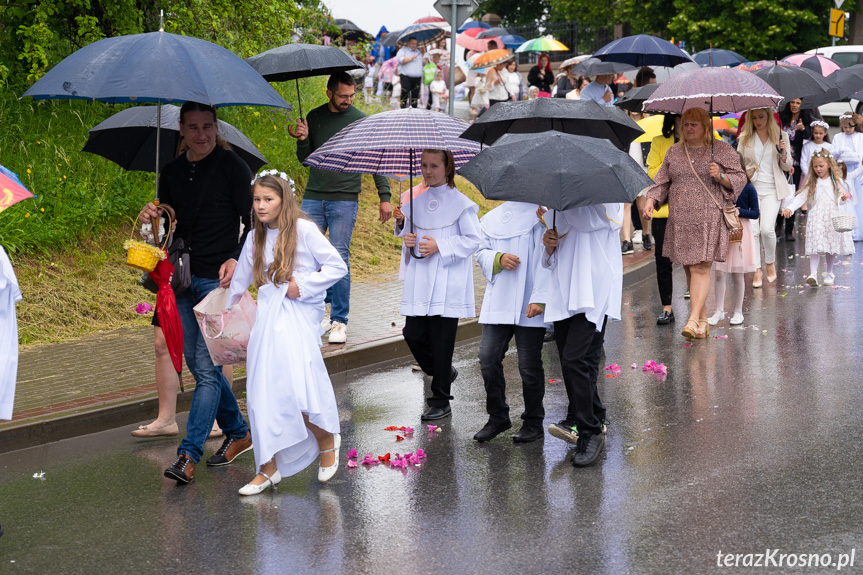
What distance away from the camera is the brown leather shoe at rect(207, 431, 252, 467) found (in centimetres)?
657

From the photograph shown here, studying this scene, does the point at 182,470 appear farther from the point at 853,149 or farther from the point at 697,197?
the point at 853,149

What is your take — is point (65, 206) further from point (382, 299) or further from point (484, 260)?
point (484, 260)

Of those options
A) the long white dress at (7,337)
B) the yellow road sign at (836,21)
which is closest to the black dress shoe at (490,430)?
the long white dress at (7,337)

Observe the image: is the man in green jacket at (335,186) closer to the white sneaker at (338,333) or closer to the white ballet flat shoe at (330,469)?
the white sneaker at (338,333)

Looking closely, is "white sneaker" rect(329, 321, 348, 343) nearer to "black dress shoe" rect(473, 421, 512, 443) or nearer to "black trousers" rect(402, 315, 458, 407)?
"black trousers" rect(402, 315, 458, 407)

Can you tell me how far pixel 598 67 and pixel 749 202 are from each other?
6440 millimetres

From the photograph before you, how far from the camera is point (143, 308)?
393 inches

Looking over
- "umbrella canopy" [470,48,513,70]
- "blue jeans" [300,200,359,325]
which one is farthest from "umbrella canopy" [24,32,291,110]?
"umbrella canopy" [470,48,513,70]

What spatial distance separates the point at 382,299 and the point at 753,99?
13.8 ft

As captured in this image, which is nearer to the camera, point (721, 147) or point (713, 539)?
point (713, 539)

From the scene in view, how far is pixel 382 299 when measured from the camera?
12.0 meters

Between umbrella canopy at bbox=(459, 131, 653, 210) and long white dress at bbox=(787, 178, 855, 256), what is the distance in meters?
7.15

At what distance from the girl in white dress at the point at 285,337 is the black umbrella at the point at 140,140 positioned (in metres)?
1.67

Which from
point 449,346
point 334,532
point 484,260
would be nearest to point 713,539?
point 334,532
